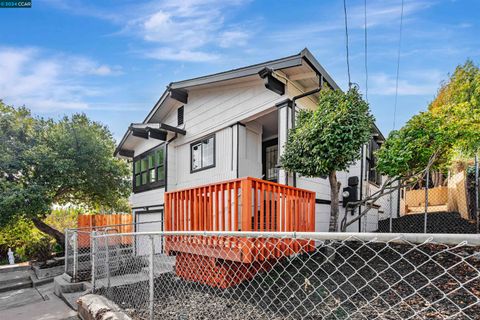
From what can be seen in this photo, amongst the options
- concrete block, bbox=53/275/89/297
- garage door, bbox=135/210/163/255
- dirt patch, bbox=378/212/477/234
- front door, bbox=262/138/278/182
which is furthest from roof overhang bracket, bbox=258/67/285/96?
garage door, bbox=135/210/163/255

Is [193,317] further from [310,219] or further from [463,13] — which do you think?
[463,13]

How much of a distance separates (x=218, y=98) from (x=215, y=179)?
2181 mm

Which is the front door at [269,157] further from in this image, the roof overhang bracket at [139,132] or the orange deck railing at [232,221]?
the roof overhang bracket at [139,132]

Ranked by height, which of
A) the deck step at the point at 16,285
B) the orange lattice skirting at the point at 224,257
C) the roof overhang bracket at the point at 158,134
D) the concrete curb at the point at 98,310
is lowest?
the deck step at the point at 16,285

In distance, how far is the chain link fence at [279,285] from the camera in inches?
102

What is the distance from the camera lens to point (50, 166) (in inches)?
361

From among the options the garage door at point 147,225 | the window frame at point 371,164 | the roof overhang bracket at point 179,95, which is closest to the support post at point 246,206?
the roof overhang bracket at point 179,95

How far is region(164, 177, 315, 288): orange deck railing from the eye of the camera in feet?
11.8

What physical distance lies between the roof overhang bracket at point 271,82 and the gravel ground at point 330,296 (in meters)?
3.25

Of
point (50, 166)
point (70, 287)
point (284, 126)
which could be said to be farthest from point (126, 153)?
point (284, 126)

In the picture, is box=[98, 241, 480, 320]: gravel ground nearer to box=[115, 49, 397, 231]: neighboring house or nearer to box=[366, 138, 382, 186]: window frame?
box=[115, 49, 397, 231]: neighboring house

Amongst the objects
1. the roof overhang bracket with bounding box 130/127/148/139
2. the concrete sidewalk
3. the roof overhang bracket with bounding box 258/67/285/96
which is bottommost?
the concrete sidewalk

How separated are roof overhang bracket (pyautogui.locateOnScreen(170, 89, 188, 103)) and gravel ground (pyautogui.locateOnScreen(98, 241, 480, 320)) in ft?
17.7

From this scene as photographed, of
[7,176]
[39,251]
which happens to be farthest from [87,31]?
[39,251]
